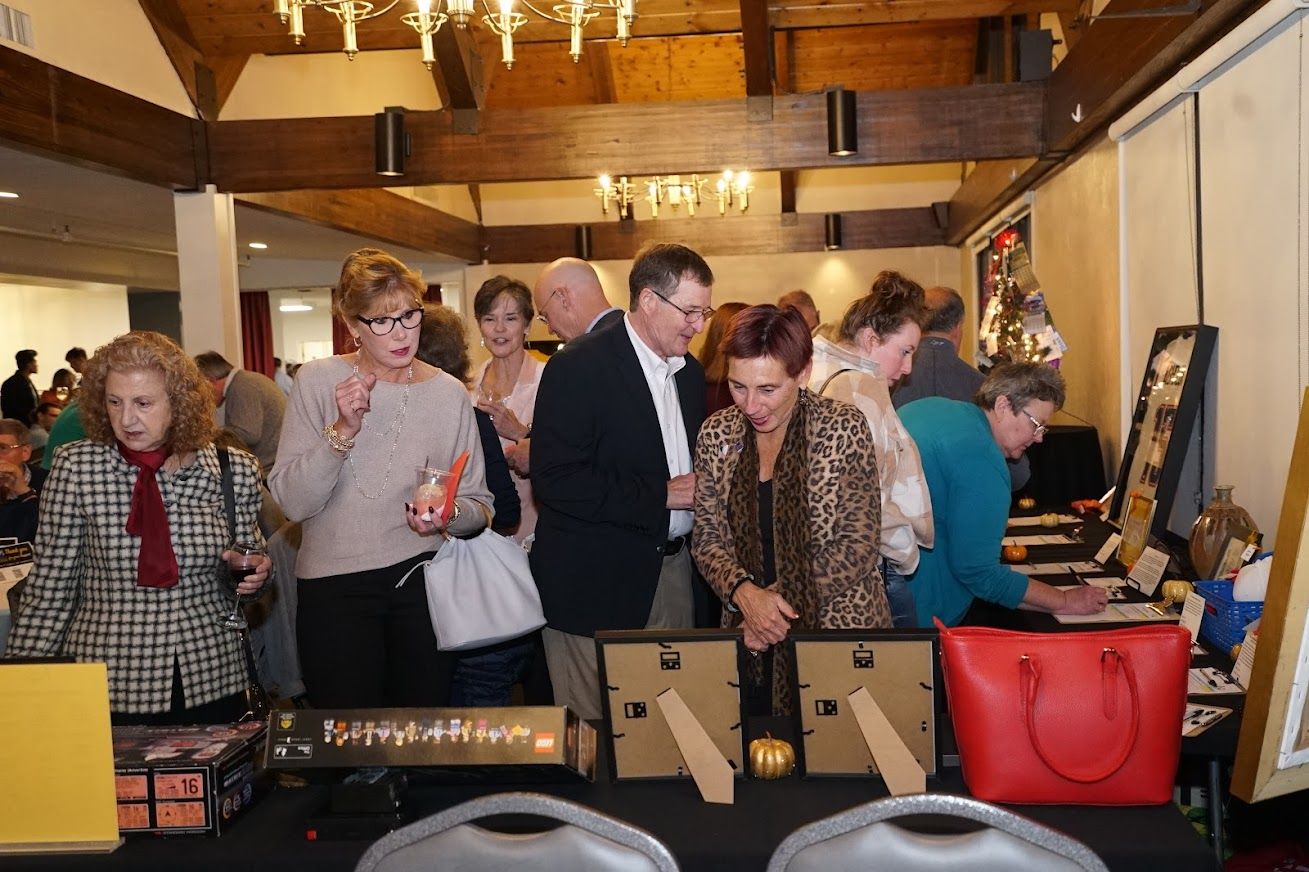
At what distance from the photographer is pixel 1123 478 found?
4590mm

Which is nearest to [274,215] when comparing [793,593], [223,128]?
[223,128]

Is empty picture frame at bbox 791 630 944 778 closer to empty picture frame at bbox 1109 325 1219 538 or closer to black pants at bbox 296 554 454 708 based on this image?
black pants at bbox 296 554 454 708

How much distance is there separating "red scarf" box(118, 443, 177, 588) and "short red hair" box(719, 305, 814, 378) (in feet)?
3.91

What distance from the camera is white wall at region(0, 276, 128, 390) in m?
14.4

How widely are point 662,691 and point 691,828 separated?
0.23 m

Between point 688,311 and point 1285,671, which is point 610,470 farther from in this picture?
Answer: point 1285,671

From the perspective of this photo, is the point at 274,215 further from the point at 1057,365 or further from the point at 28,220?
the point at 1057,365

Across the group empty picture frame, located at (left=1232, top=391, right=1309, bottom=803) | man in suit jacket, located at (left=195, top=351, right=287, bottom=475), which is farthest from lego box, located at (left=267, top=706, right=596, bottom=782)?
man in suit jacket, located at (left=195, top=351, right=287, bottom=475)

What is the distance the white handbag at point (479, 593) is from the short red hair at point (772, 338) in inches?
27.9

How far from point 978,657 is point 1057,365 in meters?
5.38

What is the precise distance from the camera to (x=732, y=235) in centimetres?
1255

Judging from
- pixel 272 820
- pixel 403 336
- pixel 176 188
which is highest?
pixel 176 188

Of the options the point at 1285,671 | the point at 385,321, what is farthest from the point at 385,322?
the point at 1285,671

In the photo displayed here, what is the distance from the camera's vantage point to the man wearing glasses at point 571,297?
3498mm
